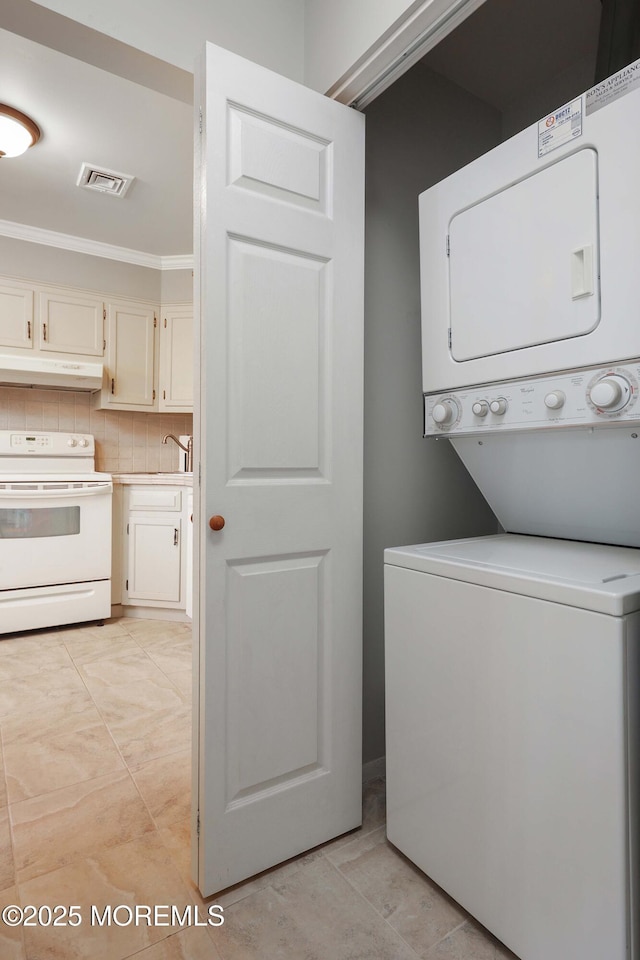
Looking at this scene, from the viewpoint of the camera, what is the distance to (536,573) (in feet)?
3.69

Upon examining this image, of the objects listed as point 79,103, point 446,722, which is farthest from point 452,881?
point 79,103

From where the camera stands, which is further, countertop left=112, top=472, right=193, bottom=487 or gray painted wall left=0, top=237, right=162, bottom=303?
countertop left=112, top=472, right=193, bottom=487

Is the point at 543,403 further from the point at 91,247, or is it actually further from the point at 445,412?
the point at 91,247

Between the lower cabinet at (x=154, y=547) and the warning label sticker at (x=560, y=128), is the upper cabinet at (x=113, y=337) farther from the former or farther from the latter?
the warning label sticker at (x=560, y=128)

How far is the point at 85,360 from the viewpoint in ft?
12.7

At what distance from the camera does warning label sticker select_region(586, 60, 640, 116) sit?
1.08m

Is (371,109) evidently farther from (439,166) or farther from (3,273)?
(3,273)

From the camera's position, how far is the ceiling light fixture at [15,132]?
244 cm

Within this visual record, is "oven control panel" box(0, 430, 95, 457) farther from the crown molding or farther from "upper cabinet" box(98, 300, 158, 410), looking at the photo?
the crown molding

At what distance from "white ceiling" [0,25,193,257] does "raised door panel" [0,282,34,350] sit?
431 millimetres

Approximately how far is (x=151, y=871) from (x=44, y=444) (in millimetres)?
2956

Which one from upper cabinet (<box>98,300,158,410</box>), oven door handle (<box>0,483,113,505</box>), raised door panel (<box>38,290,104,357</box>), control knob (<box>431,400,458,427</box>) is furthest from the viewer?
upper cabinet (<box>98,300,158,410</box>)

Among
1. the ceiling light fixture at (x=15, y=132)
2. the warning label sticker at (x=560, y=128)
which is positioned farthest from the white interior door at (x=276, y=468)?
the ceiling light fixture at (x=15, y=132)

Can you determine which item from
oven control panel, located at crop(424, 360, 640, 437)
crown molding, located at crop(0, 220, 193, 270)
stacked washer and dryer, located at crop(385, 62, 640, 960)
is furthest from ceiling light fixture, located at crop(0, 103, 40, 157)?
oven control panel, located at crop(424, 360, 640, 437)
